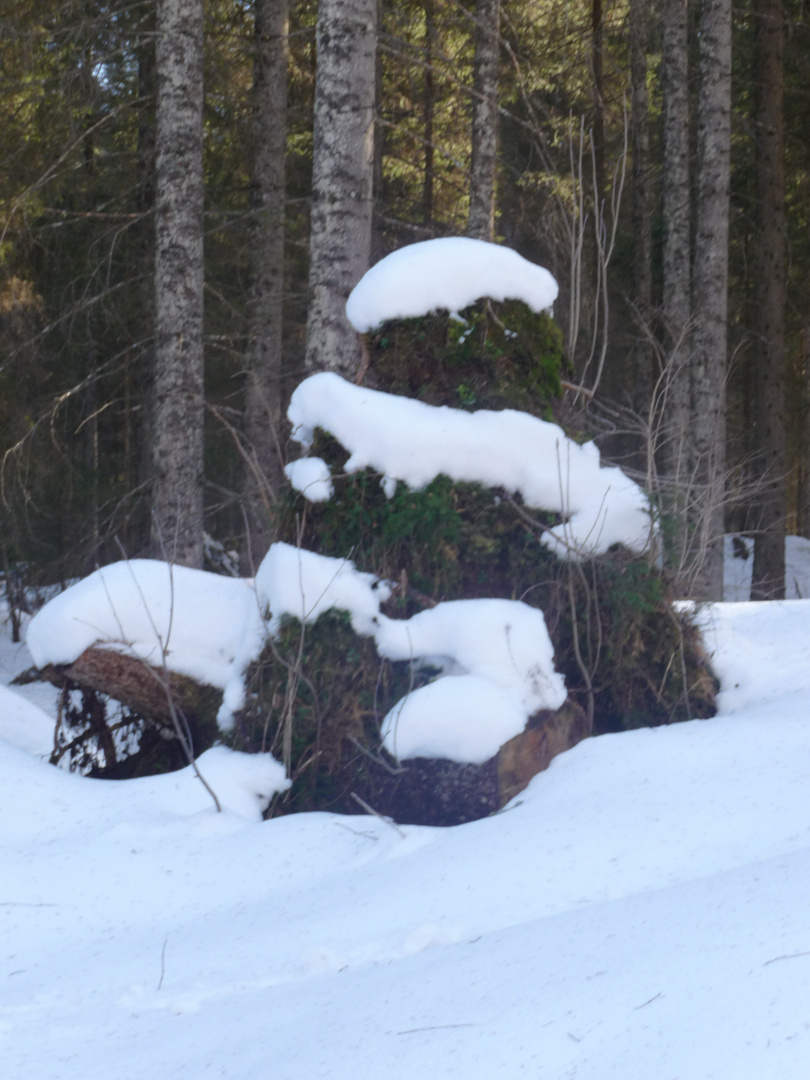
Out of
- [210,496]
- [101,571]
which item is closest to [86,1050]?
[101,571]

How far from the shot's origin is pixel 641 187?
13.4 meters

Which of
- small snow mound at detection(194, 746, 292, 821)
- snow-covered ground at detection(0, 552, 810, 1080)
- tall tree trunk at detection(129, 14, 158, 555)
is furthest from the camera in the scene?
tall tree trunk at detection(129, 14, 158, 555)

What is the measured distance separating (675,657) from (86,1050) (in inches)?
115

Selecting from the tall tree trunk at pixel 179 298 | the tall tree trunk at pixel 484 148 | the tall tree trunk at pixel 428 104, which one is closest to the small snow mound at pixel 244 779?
the tall tree trunk at pixel 179 298

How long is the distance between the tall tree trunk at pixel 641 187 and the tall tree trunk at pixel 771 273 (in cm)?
183

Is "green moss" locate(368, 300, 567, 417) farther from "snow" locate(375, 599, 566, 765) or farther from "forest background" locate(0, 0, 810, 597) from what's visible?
"snow" locate(375, 599, 566, 765)

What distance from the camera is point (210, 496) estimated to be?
18.4 m

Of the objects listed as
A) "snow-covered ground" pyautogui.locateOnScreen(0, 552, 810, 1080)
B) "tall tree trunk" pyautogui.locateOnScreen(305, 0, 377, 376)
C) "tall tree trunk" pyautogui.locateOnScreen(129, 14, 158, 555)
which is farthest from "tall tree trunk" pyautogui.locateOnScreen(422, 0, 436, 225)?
"snow-covered ground" pyautogui.locateOnScreen(0, 552, 810, 1080)

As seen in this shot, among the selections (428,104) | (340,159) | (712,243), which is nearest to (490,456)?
(340,159)

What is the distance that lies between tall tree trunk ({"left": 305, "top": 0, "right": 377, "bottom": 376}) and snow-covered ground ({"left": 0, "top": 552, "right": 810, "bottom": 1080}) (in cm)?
322

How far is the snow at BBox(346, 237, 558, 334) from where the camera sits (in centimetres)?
430

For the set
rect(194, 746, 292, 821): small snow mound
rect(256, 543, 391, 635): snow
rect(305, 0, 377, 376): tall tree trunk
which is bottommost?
rect(194, 746, 292, 821): small snow mound

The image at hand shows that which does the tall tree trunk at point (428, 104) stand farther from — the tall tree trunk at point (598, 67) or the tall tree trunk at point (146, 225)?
the tall tree trunk at point (146, 225)

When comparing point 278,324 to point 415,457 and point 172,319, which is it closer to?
point 172,319
